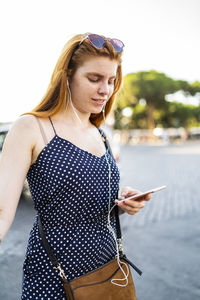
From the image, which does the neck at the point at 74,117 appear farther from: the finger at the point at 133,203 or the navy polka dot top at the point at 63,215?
the finger at the point at 133,203

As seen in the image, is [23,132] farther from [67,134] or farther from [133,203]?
[133,203]

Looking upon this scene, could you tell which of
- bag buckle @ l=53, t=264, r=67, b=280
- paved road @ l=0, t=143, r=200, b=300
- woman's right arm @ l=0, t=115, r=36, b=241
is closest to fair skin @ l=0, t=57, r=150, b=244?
woman's right arm @ l=0, t=115, r=36, b=241

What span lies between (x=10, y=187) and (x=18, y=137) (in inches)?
8.0

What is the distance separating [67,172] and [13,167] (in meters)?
0.22

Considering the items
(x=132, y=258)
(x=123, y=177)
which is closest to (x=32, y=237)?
(x=132, y=258)

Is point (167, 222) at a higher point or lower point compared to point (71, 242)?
lower

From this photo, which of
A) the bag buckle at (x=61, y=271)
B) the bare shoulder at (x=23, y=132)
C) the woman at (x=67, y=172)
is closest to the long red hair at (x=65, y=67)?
the woman at (x=67, y=172)

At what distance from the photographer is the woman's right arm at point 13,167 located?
1294mm

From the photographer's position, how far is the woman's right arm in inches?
50.9

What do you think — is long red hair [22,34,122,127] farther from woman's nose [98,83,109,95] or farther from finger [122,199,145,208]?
finger [122,199,145,208]

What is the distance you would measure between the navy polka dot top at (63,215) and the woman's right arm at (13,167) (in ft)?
0.23

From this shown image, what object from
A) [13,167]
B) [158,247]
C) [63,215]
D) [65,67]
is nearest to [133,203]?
[63,215]

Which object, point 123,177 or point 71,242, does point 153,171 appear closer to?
point 123,177

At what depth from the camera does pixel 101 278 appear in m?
1.39
